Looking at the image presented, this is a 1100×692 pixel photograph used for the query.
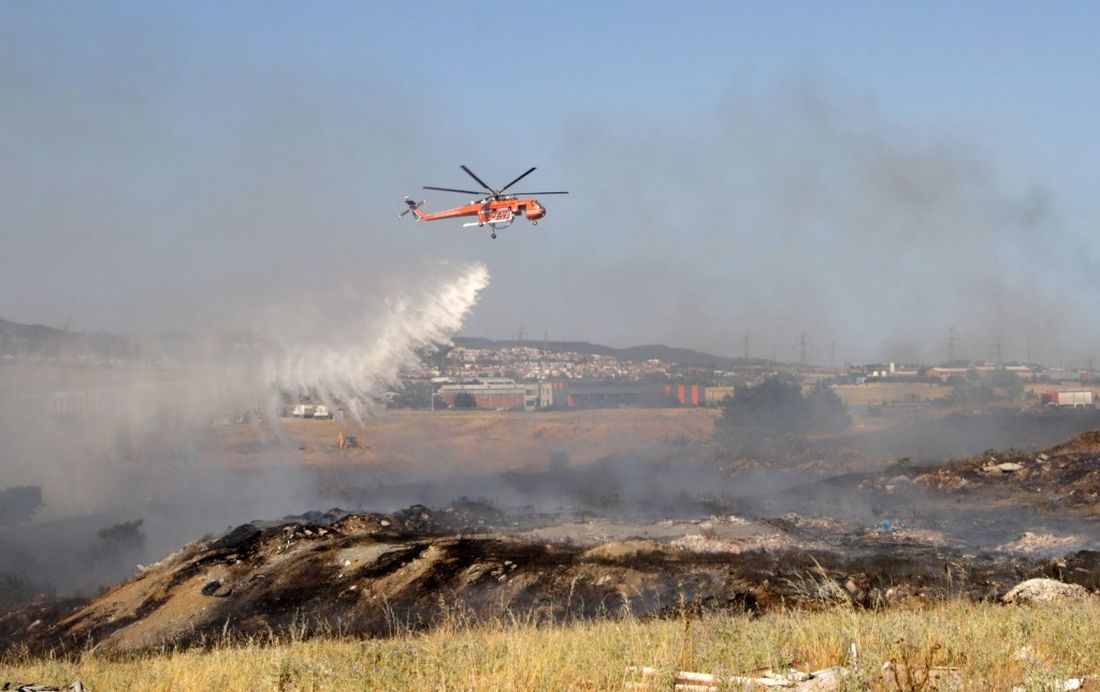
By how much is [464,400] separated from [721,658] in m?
85.4

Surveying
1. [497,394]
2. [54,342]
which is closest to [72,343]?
[54,342]

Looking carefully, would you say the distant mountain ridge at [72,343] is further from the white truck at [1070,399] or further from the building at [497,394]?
the white truck at [1070,399]

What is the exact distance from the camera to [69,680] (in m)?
11.2

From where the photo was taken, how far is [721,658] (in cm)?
832

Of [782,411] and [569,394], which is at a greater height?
[569,394]

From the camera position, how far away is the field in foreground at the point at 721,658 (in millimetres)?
7266

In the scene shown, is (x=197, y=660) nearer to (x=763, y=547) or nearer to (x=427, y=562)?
(x=427, y=562)

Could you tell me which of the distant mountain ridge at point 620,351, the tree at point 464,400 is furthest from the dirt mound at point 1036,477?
the distant mountain ridge at point 620,351

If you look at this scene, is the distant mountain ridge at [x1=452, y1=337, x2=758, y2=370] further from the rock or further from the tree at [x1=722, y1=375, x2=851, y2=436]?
the rock

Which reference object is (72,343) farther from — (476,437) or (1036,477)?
(1036,477)

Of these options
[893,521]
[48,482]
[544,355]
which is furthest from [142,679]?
[544,355]

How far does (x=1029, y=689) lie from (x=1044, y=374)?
365 ft

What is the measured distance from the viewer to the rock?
48.7 feet

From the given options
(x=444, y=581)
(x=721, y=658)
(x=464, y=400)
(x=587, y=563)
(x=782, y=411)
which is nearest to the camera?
(x=721, y=658)
